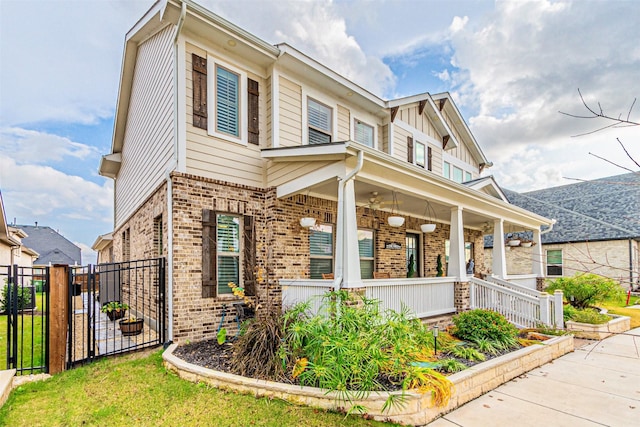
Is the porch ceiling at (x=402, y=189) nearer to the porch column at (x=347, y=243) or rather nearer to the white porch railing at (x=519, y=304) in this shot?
the porch column at (x=347, y=243)

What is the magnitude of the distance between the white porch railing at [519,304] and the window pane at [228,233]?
5.59 meters

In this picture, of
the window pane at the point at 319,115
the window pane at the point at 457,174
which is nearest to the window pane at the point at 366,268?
the window pane at the point at 319,115

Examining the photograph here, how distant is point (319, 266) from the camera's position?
8430 mm

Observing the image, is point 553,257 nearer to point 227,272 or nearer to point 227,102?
point 227,272

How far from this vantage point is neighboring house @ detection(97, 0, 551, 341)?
6.37 m

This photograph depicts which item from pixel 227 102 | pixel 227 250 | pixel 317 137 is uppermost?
pixel 227 102

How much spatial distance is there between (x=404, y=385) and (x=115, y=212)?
14.2m

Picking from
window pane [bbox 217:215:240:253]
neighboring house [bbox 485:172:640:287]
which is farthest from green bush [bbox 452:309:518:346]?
neighboring house [bbox 485:172:640:287]

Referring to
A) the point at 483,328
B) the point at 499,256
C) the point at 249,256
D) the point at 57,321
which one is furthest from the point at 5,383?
the point at 499,256

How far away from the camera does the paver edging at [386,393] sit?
12.8 ft

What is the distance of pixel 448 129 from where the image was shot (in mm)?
12727

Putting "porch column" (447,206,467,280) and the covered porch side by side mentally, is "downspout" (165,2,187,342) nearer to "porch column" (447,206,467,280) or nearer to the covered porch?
the covered porch

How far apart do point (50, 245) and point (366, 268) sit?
1569 inches

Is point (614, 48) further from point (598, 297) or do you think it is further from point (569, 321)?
point (598, 297)
